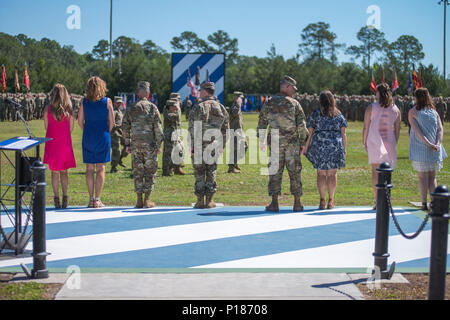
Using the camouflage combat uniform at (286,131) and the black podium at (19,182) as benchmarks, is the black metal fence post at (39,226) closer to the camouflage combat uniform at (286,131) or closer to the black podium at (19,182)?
the black podium at (19,182)

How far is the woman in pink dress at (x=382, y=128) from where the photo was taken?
30.3 feet

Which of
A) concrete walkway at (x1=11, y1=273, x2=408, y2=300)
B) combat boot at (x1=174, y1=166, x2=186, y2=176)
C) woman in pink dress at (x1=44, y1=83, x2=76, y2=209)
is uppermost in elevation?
woman in pink dress at (x1=44, y1=83, x2=76, y2=209)

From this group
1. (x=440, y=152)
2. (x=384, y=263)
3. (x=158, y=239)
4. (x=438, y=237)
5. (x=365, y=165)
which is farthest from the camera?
(x=365, y=165)

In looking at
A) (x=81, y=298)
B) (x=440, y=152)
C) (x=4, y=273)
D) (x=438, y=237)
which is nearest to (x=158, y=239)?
(x=4, y=273)

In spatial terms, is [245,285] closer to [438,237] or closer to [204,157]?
[438,237]

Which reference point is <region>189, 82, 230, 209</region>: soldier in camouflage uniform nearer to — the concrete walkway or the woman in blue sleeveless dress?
the woman in blue sleeveless dress

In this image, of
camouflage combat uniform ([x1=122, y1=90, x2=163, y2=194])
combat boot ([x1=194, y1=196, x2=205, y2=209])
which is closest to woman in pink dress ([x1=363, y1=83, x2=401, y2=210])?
combat boot ([x1=194, y1=196, x2=205, y2=209])

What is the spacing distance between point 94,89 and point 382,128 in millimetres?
4116

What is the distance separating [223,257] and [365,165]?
1228 cm

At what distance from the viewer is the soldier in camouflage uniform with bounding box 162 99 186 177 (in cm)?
1453

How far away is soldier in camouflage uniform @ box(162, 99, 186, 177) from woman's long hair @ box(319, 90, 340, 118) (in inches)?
218

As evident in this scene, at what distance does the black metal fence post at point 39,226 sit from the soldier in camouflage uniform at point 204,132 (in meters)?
3.74

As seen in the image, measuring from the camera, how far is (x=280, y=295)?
17.1 ft

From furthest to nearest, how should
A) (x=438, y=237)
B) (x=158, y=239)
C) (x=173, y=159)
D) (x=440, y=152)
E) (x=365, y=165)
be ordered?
(x=365, y=165), (x=173, y=159), (x=440, y=152), (x=158, y=239), (x=438, y=237)
